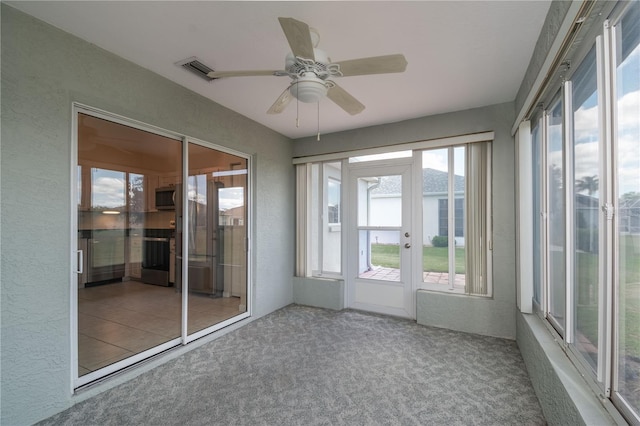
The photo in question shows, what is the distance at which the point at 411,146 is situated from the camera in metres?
3.80

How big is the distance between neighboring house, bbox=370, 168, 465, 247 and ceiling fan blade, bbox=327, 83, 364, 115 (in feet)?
6.52

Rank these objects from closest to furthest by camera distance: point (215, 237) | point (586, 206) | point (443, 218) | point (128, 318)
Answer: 1. point (586, 206)
2. point (128, 318)
3. point (215, 237)
4. point (443, 218)

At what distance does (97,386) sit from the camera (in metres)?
2.21

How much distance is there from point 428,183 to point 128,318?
148 inches

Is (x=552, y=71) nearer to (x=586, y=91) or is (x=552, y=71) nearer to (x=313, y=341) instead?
(x=586, y=91)

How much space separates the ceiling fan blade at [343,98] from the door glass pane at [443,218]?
1.97 m

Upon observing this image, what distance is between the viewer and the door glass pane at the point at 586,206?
4.88 feet

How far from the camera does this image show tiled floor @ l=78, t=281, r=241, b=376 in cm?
234

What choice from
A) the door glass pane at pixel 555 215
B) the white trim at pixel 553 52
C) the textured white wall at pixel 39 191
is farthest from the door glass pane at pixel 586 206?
the textured white wall at pixel 39 191

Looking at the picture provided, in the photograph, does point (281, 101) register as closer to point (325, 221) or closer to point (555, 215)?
point (555, 215)

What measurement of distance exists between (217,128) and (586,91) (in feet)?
10.5

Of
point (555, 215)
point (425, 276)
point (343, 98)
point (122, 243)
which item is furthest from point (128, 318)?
point (555, 215)

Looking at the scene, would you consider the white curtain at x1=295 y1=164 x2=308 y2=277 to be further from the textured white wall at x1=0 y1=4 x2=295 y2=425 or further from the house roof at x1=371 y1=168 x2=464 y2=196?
the textured white wall at x1=0 y1=4 x2=295 y2=425

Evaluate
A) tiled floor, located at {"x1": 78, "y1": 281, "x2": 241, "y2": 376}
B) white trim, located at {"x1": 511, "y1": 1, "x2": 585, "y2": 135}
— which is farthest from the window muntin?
white trim, located at {"x1": 511, "y1": 1, "x2": 585, "y2": 135}
